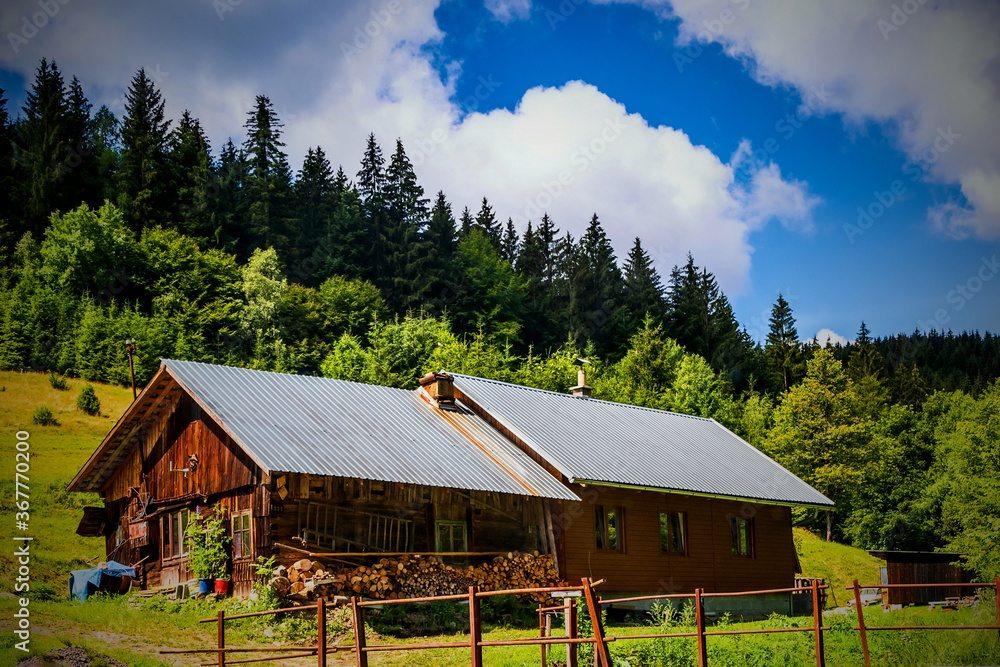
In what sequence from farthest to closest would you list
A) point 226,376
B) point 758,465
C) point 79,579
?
point 758,465
point 226,376
point 79,579

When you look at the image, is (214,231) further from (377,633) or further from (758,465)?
(377,633)

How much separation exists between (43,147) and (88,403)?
31.2m

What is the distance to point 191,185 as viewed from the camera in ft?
232

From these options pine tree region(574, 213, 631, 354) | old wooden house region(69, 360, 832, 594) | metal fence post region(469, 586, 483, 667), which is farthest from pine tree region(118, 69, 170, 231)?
metal fence post region(469, 586, 483, 667)

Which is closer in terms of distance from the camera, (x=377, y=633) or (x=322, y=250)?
(x=377, y=633)

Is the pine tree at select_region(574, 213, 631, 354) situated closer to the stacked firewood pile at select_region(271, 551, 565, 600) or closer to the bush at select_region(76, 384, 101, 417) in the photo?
the bush at select_region(76, 384, 101, 417)

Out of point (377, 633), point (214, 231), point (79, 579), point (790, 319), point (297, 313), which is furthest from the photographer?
point (790, 319)

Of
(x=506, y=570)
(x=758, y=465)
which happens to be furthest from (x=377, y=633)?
(x=758, y=465)

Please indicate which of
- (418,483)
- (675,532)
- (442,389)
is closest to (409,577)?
(418,483)

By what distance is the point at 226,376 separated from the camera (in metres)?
22.8

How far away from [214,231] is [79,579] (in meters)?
49.8

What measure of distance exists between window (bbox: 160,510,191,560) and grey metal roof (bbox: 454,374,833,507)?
8908 millimetres

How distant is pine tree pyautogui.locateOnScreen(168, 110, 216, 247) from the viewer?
6762cm

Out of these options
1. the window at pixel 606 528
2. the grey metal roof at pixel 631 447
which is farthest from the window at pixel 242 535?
the window at pixel 606 528
